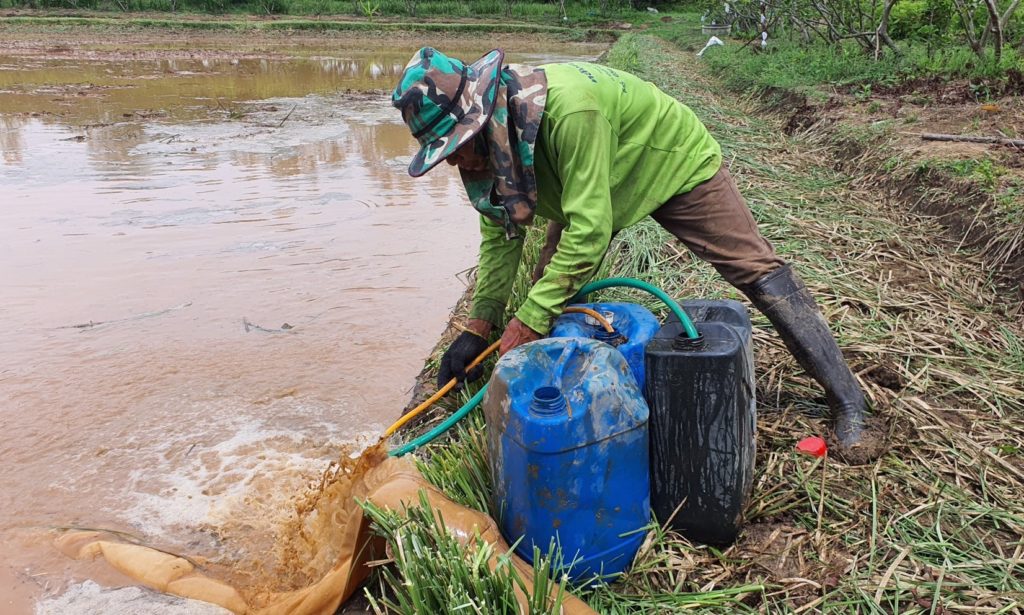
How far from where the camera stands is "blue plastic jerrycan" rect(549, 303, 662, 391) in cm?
198

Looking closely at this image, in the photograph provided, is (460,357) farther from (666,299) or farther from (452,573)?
(452,573)

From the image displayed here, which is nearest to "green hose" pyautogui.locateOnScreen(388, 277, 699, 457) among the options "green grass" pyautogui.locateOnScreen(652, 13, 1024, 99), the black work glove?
the black work glove

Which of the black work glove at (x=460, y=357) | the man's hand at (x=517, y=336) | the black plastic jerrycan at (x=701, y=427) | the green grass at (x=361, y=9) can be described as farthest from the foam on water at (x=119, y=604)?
the green grass at (x=361, y=9)

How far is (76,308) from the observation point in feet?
14.4

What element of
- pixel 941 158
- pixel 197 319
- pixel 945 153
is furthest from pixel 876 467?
pixel 945 153

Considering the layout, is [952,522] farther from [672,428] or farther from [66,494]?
[66,494]

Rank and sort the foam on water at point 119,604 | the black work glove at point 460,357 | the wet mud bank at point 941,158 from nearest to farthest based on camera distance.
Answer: the foam on water at point 119,604 < the black work glove at point 460,357 < the wet mud bank at point 941,158

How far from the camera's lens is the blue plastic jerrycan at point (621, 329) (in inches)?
78.1

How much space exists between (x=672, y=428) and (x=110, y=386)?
2.94m

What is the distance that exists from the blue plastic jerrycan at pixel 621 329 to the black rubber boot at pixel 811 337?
0.46m

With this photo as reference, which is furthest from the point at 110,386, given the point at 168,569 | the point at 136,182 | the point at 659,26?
the point at 659,26

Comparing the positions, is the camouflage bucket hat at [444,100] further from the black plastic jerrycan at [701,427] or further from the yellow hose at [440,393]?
the black plastic jerrycan at [701,427]

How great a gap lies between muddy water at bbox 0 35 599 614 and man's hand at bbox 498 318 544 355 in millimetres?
1168

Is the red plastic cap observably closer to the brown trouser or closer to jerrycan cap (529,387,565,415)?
the brown trouser
